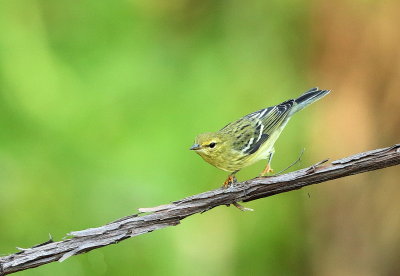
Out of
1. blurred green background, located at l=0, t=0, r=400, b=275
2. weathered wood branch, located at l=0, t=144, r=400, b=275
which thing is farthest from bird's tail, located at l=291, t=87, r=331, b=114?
weathered wood branch, located at l=0, t=144, r=400, b=275

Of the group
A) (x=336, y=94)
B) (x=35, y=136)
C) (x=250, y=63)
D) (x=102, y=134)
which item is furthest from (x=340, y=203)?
(x=35, y=136)

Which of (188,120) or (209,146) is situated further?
(188,120)

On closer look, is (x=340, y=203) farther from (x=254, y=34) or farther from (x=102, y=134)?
(x=102, y=134)

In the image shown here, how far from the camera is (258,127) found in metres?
2.96

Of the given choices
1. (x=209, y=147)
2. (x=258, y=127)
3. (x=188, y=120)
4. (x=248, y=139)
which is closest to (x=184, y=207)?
(x=209, y=147)

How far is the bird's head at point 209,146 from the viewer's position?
2625 millimetres

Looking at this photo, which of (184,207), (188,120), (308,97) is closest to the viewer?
(184,207)

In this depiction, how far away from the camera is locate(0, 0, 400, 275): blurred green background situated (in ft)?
11.4

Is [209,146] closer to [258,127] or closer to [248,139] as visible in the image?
[248,139]

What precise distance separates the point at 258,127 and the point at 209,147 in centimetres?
39

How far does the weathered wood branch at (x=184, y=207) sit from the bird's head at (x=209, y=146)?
2.40ft

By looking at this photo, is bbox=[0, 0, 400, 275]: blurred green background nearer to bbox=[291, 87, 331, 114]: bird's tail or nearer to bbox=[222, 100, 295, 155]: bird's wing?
bbox=[222, 100, 295, 155]: bird's wing

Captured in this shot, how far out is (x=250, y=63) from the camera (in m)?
3.80

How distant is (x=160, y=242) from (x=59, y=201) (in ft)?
1.82
